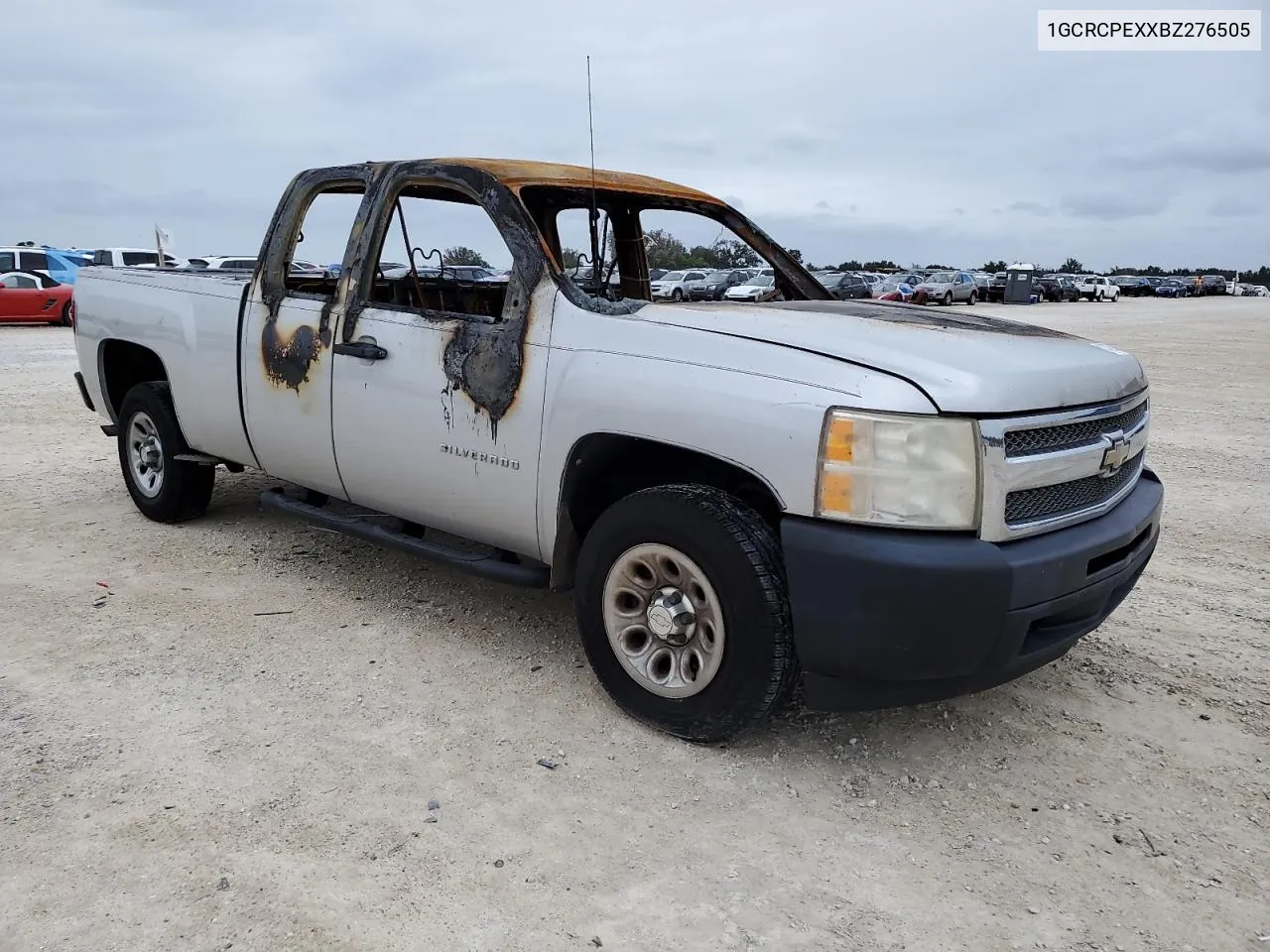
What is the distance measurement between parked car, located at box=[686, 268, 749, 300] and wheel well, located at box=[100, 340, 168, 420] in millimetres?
3049

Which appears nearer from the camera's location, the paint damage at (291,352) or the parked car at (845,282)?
the paint damage at (291,352)

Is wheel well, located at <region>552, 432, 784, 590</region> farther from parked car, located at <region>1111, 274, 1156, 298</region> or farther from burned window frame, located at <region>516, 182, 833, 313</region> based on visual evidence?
parked car, located at <region>1111, 274, 1156, 298</region>

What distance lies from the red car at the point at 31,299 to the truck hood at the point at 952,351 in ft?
69.7

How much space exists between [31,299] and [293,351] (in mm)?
20077

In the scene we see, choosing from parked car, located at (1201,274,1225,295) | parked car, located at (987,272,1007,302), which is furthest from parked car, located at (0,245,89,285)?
parked car, located at (1201,274,1225,295)

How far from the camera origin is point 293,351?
175 inches

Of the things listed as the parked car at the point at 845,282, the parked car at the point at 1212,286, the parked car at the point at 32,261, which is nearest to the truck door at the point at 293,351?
the parked car at the point at 32,261

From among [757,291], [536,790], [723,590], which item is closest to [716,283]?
[757,291]

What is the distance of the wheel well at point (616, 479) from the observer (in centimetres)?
338

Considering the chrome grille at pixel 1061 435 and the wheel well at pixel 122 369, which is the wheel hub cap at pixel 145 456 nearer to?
the wheel well at pixel 122 369

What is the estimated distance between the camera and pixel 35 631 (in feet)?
13.7

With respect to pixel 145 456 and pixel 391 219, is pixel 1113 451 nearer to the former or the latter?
pixel 391 219

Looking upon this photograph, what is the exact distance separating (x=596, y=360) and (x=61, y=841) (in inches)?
81.0

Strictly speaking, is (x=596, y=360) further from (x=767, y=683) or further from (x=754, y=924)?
(x=754, y=924)
